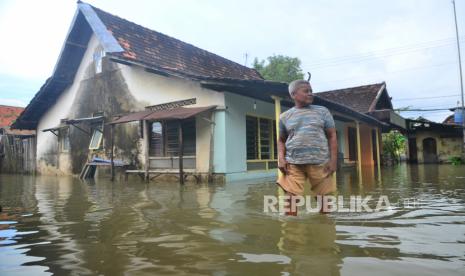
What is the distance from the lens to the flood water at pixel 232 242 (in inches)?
93.0

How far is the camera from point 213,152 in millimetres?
9898

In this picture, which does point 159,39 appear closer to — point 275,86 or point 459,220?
point 275,86

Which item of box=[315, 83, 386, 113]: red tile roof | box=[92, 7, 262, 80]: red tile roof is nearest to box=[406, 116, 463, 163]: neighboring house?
box=[315, 83, 386, 113]: red tile roof

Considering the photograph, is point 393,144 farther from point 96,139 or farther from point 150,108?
point 96,139

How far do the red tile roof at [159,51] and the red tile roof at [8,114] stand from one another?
1385 cm

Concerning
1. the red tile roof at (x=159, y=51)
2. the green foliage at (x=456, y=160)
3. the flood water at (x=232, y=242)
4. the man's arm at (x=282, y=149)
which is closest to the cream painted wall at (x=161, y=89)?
the red tile roof at (x=159, y=51)

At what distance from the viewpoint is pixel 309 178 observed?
3.67 metres

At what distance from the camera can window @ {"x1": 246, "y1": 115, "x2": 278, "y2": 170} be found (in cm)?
1111

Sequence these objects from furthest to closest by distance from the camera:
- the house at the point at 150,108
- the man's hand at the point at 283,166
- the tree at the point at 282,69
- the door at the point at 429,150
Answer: the tree at the point at 282,69, the door at the point at 429,150, the house at the point at 150,108, the man's hand at the point at 283,166

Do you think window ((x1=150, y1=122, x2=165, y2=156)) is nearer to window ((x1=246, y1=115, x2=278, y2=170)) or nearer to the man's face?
window ((x1=246, y1=115, x2=278, y2=170))

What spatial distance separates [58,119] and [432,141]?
23.1 m

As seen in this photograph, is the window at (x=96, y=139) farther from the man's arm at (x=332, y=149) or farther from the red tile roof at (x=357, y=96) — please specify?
the red tile roof at (x=357, y=96)

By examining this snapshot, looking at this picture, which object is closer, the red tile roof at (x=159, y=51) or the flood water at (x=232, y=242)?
the flood water at (x=232, y=242)

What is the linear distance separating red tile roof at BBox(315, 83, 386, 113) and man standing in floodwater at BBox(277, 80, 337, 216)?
591 inches
